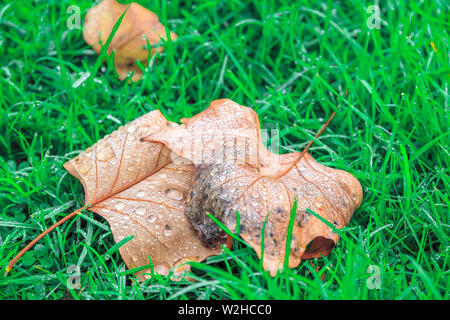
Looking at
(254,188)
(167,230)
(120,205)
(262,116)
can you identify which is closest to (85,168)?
(120,205)

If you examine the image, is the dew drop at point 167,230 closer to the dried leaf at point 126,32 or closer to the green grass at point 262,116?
the green grass at point 262,116

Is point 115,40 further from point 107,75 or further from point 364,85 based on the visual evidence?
point 364,85

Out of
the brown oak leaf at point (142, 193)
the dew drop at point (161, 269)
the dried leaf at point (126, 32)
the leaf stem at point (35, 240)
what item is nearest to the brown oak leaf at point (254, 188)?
the brown oak leaf at point (142, 193)

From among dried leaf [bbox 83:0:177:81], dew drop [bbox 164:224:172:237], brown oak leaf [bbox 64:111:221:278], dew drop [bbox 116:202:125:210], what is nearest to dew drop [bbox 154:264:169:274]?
brown oak leaf [bbox 64:111:221:278]

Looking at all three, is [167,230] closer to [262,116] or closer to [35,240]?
[35,240]

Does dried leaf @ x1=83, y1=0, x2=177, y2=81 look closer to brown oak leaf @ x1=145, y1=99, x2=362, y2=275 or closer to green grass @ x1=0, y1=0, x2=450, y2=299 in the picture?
green grass @ x1=0, y1=0, x2=450, y2=299
